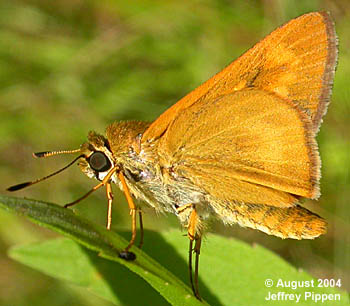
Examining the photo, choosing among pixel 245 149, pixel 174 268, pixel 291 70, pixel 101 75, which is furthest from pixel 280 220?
pixel 101 75

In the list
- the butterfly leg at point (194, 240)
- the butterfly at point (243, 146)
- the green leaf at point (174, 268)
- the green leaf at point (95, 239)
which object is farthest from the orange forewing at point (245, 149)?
the green leaf at point (95, 239)

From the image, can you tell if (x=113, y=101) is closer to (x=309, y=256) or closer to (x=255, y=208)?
(x=309, y=256)

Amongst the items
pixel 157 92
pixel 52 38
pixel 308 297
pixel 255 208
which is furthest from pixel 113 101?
pixel 308 297

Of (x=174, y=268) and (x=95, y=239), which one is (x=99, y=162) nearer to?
(x=174, y=268)

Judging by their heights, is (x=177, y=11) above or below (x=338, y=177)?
above

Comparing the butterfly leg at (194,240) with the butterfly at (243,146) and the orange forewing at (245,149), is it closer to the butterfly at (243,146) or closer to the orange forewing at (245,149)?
the butterfly at (243,146)
